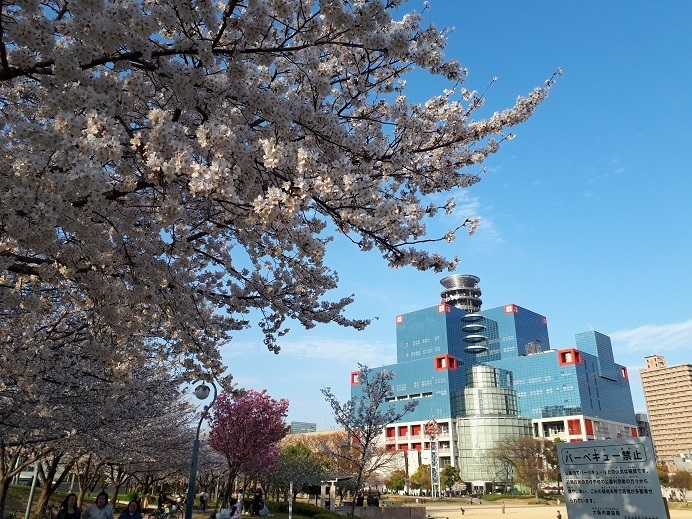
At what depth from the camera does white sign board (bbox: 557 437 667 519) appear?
6.56 meters

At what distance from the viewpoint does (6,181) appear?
4.45m

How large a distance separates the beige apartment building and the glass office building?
95326mm

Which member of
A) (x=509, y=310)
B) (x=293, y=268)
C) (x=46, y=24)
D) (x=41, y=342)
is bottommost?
(x=41, y=342)

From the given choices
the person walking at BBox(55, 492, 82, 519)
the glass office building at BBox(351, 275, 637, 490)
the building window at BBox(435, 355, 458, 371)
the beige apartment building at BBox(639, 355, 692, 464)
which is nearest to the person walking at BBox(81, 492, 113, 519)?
the person walking at BBox(55, 492, 82, 519)

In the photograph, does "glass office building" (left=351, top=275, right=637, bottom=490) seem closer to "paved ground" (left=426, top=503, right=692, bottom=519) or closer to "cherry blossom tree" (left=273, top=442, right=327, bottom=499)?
"paved ground" (left=426, top=503, right=692, bottom=519)

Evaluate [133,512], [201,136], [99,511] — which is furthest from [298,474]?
[201,136]

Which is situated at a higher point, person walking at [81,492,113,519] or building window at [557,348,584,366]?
building window at [557,348,584,366]

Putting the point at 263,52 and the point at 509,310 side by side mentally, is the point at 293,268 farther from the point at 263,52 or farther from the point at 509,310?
the point at 509,310

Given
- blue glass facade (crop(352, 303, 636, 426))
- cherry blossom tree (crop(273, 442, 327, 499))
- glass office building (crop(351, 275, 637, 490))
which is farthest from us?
blue glass facade (crop(352, 303, 636, 426))

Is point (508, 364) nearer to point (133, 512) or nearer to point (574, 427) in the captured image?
point (574, 427)

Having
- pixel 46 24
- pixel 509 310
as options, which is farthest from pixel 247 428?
pixel 509 310

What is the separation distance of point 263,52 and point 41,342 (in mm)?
7365

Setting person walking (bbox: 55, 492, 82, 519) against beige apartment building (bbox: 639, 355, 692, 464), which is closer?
person walking (bbox: 55, 492, 82, 519)

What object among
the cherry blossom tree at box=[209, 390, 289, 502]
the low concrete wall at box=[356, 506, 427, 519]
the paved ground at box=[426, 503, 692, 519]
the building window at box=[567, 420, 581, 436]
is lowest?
the paved ground at box=[426, 503, 692, 519]
